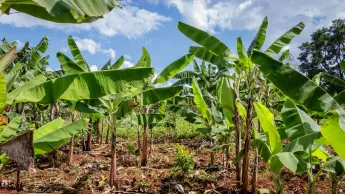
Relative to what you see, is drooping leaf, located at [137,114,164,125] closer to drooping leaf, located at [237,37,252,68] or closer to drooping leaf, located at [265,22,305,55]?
drooping leaf, located at [237,37,252,68]

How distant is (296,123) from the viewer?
3.95 m

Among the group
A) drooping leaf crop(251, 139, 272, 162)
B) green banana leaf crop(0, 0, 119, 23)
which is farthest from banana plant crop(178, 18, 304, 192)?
green banana leaf crop(0, 0, 119, 23)

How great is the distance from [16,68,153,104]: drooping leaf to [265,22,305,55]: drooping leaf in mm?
2230

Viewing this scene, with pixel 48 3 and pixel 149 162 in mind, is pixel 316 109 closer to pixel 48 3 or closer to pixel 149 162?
pixel 48 3

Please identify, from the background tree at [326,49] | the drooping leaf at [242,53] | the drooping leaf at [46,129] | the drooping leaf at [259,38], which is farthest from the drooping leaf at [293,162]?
the background tree at [326,49]

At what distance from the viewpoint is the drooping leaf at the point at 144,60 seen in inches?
265

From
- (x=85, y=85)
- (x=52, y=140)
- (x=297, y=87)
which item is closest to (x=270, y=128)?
(x=297, y=87)

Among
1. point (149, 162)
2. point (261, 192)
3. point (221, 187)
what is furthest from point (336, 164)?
point (149, 162)

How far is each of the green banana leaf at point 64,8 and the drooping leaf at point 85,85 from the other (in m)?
0.79

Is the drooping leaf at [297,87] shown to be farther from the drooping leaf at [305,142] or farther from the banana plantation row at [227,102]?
the drooping leaf at [305,142]

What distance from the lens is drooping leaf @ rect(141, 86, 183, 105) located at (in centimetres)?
588

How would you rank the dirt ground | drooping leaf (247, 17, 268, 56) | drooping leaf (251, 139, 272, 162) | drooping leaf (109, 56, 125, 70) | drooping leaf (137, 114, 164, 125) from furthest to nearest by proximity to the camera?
drooping leaf (137, 114, 164, 125) → drooping leaf (109, 56, 125, 70) → the dirt ground → drooping leaf (247, 17, 268, 56) → drooping leaf (251, 139, 272, 162)

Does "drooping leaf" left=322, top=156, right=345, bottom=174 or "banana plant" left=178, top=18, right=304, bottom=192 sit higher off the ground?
"banana plant" left=178, top=18, right=304, bottom=192

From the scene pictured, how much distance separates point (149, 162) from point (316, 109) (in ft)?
19.5
